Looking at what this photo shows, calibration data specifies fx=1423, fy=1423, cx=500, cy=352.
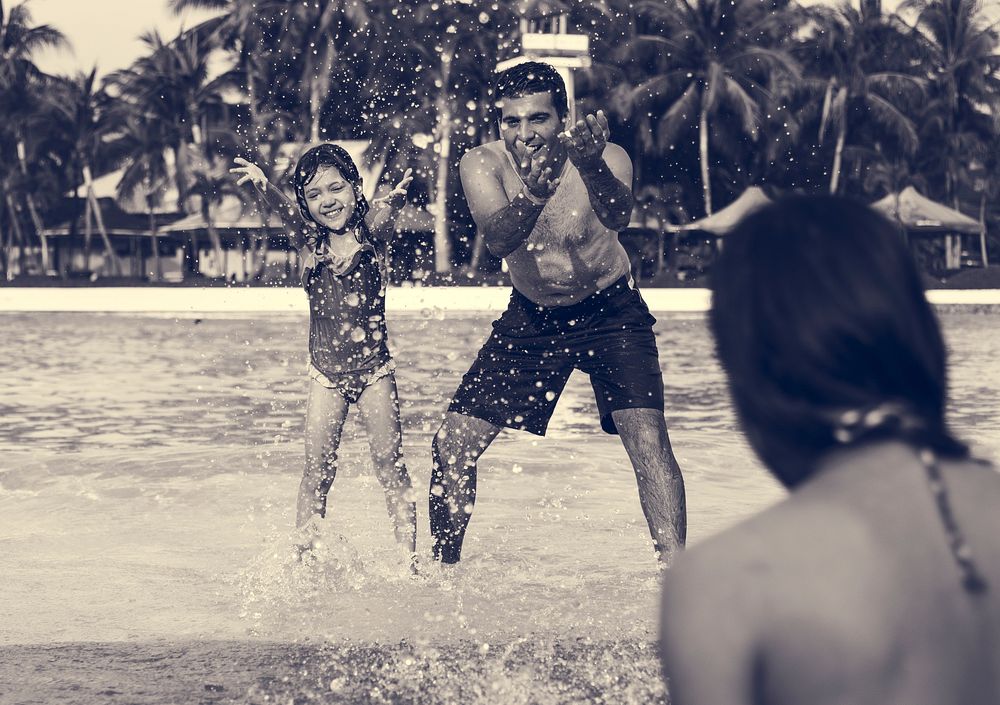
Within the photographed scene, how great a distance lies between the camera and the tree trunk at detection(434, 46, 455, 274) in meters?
41.4

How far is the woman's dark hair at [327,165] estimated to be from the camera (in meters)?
5.21

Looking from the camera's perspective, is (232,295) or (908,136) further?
(908,136)

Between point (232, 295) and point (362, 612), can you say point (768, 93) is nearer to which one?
point (232, 295)

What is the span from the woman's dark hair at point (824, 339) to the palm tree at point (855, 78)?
154ft

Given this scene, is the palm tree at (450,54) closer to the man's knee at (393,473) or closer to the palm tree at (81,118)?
the palm tree at (81,118)

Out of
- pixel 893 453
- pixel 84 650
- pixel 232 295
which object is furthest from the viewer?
pixel 232 295

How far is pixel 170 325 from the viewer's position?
22250 millimetres

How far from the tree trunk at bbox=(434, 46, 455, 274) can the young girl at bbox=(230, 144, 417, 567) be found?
36.3m

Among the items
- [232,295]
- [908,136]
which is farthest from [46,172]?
[908,136]

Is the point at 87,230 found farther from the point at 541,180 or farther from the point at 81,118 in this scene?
the point at 541,180

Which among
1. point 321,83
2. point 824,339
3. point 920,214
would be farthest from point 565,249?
point 920,214

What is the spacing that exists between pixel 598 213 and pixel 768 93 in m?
44.1

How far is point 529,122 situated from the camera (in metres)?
4.65

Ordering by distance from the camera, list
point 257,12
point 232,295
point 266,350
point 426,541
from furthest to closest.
Answer: point 257,12 → point 232,295 → point 266,350 → point 426,541
